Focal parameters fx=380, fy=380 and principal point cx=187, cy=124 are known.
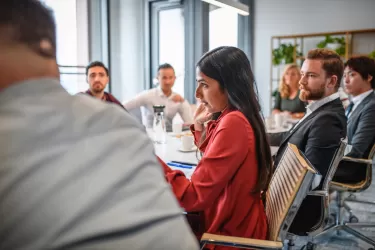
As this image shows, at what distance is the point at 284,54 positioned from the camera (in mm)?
6309

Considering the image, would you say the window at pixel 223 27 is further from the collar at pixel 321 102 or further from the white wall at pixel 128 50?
the collar at pixel 321 102

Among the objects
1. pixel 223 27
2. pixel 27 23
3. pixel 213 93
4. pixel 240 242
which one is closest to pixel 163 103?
pixel 213 93

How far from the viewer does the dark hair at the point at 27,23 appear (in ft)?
1.56

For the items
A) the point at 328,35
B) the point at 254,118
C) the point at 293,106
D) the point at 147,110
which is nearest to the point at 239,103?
the point at 254,118

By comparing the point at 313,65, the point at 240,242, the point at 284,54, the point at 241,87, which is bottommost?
the point at 240,242

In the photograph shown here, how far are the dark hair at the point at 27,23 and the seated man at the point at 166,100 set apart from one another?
357 centimetres

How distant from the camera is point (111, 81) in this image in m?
5.46

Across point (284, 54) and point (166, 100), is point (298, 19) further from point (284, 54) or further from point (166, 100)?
point (166, 100)

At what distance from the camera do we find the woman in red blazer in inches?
51.5

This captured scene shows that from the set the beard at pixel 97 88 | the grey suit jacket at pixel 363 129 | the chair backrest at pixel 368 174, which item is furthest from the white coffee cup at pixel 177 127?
the chair backrest at pixel 368 174

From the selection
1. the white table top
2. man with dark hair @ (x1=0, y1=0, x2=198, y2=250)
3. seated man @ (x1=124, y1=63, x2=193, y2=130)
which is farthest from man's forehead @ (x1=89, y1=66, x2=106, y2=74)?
man with dark hair @ (x1=0, y1=0, x2=198, y2=250)

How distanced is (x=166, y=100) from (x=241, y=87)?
9.13 ft

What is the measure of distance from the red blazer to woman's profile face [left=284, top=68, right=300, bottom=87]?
3461 millimetres

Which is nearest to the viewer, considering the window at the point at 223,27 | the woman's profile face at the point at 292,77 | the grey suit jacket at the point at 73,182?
the grey suit jacket at the point at 73,182
